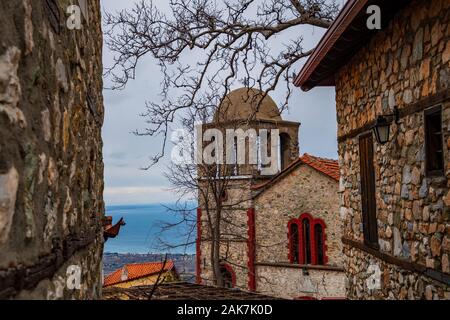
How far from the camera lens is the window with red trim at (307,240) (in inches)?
803

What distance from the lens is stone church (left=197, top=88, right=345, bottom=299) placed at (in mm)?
20094

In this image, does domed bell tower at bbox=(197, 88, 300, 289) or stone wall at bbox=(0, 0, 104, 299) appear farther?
domed bell tower at bbox=(197, 88, 300, 289)

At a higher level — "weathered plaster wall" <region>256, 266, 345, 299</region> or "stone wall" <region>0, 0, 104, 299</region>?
"stone wall" <region>0, 0, 104, 299</region>

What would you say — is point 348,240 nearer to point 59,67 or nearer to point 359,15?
point 359,15

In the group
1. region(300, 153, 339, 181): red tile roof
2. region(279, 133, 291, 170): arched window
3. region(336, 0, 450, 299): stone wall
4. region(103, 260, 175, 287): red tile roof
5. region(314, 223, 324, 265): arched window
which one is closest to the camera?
region(336, 0, 450, 299): stone wall

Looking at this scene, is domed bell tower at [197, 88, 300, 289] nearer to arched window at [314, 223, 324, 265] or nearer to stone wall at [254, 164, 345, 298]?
stone wall at [254, 164, 345, 298]

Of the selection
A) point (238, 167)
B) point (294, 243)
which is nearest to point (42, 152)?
point (294, 243)

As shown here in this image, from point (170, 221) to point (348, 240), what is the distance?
1602cm

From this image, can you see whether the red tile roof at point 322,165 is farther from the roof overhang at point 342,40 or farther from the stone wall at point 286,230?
the roof overhang at point 342,40

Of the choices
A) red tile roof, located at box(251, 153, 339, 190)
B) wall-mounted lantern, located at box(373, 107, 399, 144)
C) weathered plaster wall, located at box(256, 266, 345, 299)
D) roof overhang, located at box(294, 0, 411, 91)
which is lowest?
weathered plaster wall, located at box(256, 266, 345, 299)

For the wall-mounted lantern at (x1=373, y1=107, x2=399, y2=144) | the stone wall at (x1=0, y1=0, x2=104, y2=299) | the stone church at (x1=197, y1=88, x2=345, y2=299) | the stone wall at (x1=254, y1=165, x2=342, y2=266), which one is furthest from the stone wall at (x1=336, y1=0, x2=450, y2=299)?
the stone wall at (x1=254, y1=165, x2=342, y2=266)

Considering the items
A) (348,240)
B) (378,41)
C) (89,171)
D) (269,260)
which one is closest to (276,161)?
(269,260)

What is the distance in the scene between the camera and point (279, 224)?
2183 centimetres

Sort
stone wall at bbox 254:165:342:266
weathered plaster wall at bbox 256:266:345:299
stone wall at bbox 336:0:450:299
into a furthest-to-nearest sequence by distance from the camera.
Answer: stone wall at bbox 254:165:342:266, weathered plaster wall at bbox 256:266:345:299, stone wall at bbox 336:0:450:299
